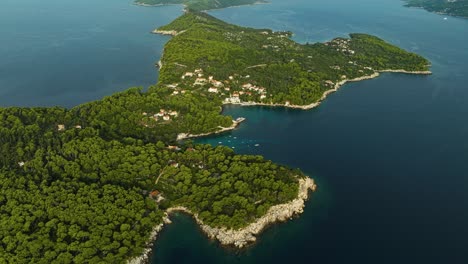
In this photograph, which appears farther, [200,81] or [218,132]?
[200,81]

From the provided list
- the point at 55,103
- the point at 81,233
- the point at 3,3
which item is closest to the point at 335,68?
the point at 55,103

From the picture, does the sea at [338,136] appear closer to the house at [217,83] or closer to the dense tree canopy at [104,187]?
the dense tree canopy at [104,187]

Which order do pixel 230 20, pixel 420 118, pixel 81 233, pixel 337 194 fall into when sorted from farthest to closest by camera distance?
pixel 230 20
pixel 420 118
pixel 337 194
pixel 81 233

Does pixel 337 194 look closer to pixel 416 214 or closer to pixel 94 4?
pixel 416 214

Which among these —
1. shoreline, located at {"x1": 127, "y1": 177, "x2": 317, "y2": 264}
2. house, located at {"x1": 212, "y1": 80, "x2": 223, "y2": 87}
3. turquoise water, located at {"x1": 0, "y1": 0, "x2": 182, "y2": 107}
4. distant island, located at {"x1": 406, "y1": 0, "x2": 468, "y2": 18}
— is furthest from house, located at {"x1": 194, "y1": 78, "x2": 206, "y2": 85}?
distant island, located at {"x1": 406, "y1": 0, "x2": 468, "y2": 18}

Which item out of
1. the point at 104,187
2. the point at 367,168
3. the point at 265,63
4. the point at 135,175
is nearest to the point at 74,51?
the point at 265,63

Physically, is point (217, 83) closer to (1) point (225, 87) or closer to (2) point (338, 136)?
(1) point (225, 87)

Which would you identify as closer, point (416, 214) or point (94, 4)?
point (416, 214)

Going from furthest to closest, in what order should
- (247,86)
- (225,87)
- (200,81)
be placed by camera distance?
(200,81) < (247,86) < (225,87)
